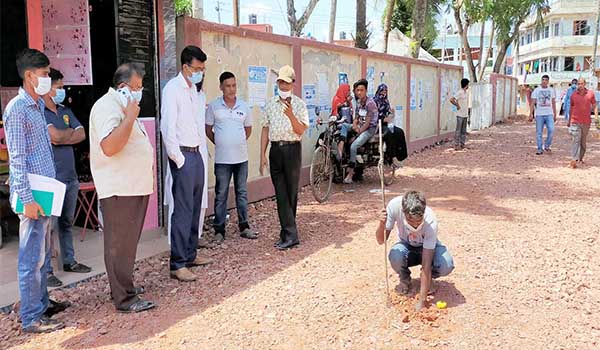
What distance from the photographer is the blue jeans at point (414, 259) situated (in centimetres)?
460

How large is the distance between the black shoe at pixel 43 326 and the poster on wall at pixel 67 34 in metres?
3.28

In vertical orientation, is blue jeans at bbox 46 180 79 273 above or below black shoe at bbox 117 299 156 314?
above

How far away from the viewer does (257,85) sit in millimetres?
8406

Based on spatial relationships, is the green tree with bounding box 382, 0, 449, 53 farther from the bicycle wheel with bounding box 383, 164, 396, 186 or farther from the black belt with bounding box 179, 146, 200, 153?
the black belt with bounding box 179, 146, 200, 153

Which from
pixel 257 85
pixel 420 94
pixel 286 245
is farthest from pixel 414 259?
pixel 420 94

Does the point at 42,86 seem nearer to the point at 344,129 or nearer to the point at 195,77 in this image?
the point at 195,77

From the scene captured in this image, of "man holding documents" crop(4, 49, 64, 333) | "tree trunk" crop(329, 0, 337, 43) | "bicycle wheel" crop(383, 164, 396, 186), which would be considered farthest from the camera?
"tree trunk" crop(329, 0, 337, 43)

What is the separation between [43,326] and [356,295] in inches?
92.6

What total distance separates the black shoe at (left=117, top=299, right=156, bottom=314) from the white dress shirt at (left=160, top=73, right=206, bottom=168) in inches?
45.6

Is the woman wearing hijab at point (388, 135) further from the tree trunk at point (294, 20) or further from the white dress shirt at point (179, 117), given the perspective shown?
the tree trunk at point (294, 20)

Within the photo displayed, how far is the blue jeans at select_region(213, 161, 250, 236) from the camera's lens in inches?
249

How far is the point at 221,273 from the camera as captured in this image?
17.5 feet

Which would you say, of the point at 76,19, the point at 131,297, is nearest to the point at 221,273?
the point at 131,297

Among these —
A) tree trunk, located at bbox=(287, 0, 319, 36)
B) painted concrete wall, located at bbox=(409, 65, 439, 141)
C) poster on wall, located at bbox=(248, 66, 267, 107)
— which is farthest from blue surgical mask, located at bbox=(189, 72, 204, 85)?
painted concrete wall, located at bbox=(409, 65, 439, 141)
